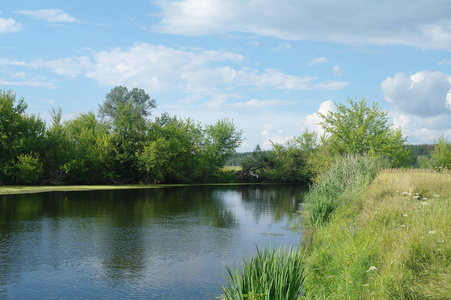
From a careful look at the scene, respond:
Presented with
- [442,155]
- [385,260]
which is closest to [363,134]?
[442,155]

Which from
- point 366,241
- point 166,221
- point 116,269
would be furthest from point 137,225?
point 366,241

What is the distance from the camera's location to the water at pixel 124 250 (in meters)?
9.14

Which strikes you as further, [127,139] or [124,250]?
[127,139]

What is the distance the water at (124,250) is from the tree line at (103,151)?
25.4 metres

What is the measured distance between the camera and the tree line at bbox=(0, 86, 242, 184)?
148 feet

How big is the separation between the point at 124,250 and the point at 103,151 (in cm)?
4240

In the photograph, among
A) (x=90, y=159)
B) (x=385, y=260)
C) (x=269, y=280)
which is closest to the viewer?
(x=269, y=280)

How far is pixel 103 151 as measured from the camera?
53.2m

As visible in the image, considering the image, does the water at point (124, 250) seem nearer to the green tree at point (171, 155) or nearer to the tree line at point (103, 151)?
the tree line at point (103, 151)

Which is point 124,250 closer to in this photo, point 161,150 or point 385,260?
point 385,260

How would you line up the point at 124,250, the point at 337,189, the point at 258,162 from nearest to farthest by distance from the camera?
the point at 124,250
the point at 337,189
the point at 258,162

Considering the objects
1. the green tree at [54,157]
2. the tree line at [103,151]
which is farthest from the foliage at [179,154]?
the green tree at [54,157]

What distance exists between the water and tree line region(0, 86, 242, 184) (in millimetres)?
25357

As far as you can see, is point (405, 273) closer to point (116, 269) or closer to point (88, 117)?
point (116, 269)
